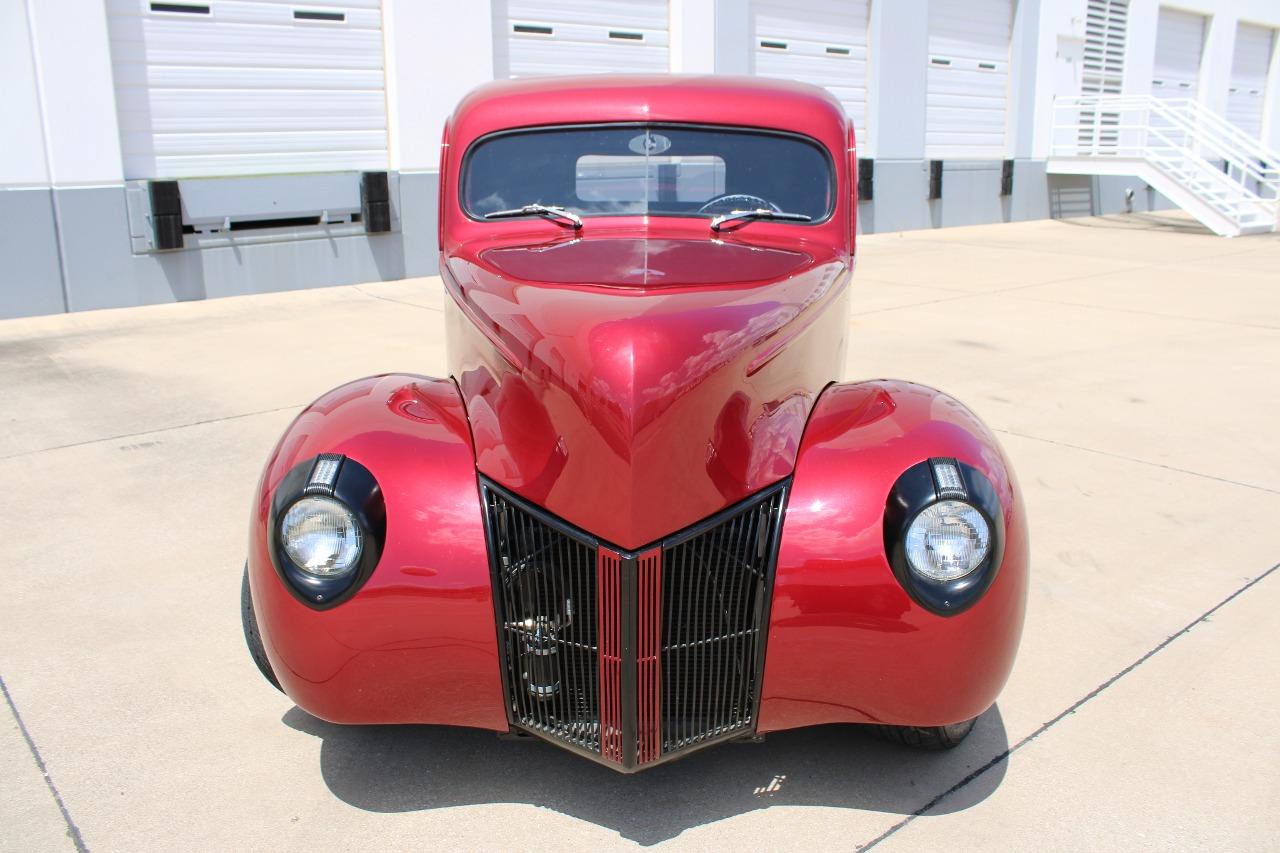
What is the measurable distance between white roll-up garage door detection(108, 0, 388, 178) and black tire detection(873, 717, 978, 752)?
8405 mm

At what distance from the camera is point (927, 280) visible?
36.4 feet

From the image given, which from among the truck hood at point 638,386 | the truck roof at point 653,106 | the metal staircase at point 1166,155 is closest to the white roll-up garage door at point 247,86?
the truck roof at point 653,106

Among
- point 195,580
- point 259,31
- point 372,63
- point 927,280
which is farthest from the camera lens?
point 927,280

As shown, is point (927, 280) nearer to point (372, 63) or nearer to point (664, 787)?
point (372, 63)

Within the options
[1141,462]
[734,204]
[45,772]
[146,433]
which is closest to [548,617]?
[45,772]

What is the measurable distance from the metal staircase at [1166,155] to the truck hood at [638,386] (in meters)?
15.8

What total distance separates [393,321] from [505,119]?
508 centimetres

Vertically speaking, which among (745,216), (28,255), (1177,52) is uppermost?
(1177,52)

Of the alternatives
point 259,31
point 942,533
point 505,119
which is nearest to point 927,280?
point 259,31

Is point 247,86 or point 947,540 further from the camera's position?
point 247,86

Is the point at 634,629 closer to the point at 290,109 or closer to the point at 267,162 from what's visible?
the point at 267,162

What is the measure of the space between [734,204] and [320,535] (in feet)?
5.83

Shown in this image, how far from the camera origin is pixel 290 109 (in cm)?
991

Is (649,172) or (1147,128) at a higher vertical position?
(1147,128)
